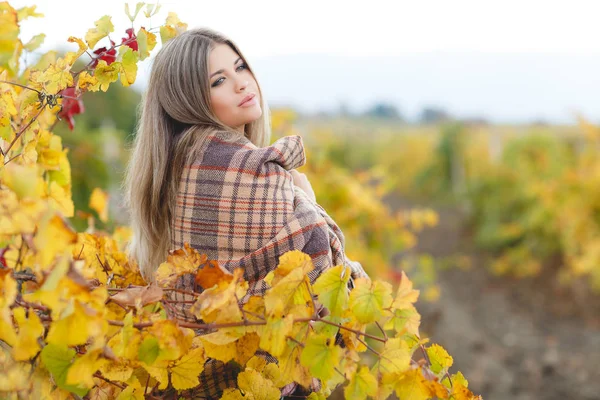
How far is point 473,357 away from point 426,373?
13.7 ft

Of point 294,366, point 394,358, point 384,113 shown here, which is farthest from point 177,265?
point 384,113

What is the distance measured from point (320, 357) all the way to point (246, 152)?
0.51m

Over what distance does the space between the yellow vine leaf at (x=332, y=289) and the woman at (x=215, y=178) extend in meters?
0.28

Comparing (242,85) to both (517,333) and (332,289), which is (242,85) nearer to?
(332,289)

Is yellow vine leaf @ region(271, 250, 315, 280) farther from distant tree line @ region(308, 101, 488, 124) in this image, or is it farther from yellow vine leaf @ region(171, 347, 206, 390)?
distant tree line @ region(308, 101, 488, 124)

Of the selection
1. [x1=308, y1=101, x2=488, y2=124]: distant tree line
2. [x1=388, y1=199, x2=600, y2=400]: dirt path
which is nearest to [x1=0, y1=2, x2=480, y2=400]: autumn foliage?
[x1=388, y1=199, x2=600, y2=400]: dirt path

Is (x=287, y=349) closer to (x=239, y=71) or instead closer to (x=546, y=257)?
(x=239, y=71)

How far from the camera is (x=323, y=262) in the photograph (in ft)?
3.52

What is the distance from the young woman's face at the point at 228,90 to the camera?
128cm

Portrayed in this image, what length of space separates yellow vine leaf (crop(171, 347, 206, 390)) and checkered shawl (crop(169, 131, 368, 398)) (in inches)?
9.3

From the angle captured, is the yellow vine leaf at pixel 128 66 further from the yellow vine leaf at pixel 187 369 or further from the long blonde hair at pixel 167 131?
the yellow vine leaf at pixel 187 369

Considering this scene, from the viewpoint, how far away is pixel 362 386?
77cm

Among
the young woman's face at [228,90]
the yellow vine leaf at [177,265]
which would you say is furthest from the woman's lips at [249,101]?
the yellow vine leaf at [177,265]

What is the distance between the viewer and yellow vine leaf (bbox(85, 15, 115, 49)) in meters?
0.99
